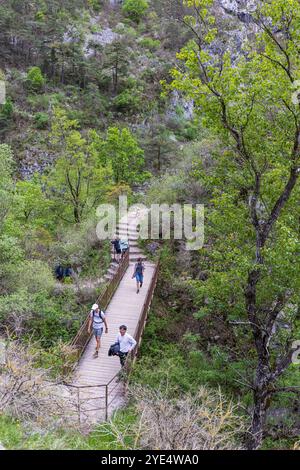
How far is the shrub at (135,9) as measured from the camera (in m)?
56.0

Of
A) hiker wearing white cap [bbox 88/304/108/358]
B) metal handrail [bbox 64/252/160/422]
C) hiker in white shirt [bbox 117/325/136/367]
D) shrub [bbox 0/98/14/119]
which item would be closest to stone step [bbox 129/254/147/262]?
metal handrail [bbox 64/252/160/422]

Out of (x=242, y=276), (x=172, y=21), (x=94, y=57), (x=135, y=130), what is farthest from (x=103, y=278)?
(x=172, y=21)

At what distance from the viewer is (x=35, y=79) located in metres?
43.2

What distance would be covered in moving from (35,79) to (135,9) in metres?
20.7

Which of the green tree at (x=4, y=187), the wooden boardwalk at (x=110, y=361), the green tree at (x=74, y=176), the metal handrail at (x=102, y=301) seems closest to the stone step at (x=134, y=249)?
the wooden boardwalk at (x=110, y=361)

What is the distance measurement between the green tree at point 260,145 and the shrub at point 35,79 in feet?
119

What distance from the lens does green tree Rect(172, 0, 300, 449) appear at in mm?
9516

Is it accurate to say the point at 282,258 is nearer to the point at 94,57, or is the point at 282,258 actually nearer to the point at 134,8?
the point at 94,57

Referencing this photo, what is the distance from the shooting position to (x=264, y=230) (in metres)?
10.4

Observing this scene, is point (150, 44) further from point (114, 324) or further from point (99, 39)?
point (114, 324)

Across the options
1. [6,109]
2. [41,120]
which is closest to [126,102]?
[41,120]

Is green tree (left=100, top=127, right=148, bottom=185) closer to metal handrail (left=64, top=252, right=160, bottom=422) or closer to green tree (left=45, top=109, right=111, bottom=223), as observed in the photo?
green tree (left=45, top=109, right=111, bottom=223)

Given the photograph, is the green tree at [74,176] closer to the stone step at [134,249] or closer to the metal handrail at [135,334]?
the stone step at [134,249]

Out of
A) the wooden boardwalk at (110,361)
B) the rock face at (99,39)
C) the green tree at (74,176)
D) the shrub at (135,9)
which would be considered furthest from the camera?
the shrub at (135,9)
